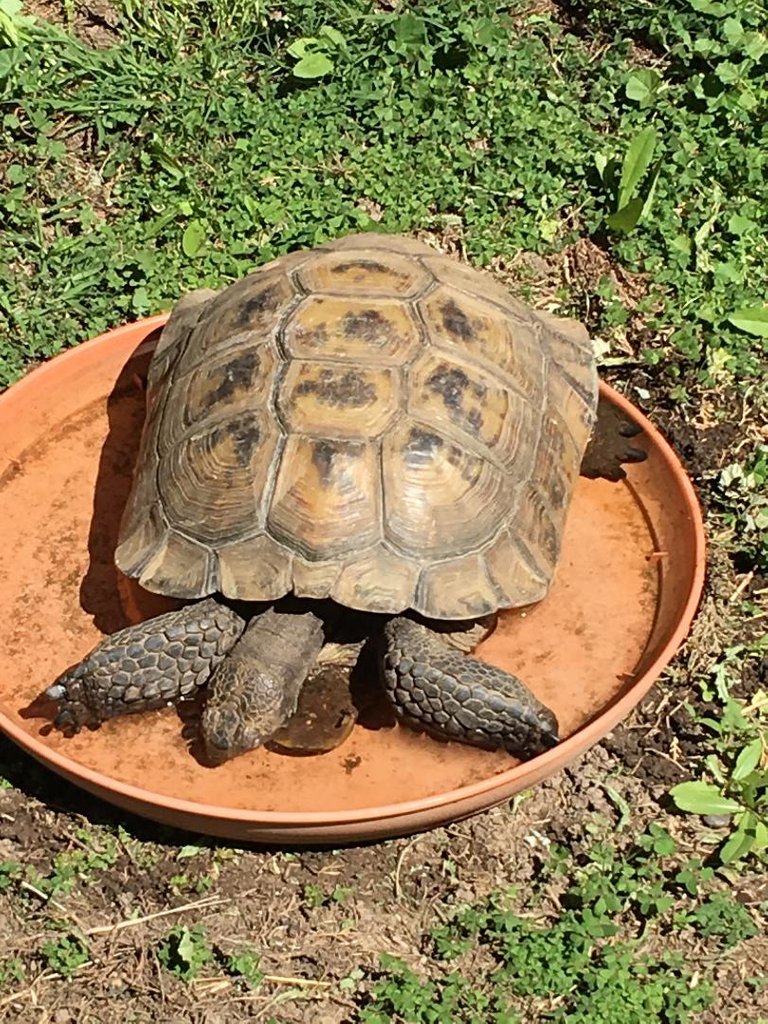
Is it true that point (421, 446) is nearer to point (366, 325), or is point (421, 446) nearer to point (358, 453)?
point (358, 453)

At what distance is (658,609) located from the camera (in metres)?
3.76

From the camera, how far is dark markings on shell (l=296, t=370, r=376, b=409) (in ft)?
10.8

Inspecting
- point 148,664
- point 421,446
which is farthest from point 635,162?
point 148,664

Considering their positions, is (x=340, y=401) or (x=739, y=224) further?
(x=739, y=224)

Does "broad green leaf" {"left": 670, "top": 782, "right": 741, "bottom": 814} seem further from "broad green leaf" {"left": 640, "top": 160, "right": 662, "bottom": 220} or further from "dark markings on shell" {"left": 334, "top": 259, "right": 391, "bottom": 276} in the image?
"broad green leaf" {"left": 640, "top": 160, "right": 662, "bottom": 220}

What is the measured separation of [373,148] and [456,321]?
1.73m

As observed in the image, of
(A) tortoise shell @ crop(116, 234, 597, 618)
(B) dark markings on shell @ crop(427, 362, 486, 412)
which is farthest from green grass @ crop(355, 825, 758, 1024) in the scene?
(B) dark markings on shell @ crop(427, 362, 486, 412)

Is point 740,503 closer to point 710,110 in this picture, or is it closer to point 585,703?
point 585,703

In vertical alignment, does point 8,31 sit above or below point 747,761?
above

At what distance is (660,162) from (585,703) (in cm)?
225

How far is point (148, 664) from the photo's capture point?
3400 mm

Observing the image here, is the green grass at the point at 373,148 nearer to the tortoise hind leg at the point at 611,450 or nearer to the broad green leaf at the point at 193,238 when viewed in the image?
the broad green leaf at the point at 193,238

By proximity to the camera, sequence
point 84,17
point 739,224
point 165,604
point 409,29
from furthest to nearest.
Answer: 1. point 84,17
2. point 409,29
3. point 739,224
4. point 165,604

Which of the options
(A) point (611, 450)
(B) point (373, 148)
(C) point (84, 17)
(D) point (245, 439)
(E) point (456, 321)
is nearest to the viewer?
(D) point (245, 439)
